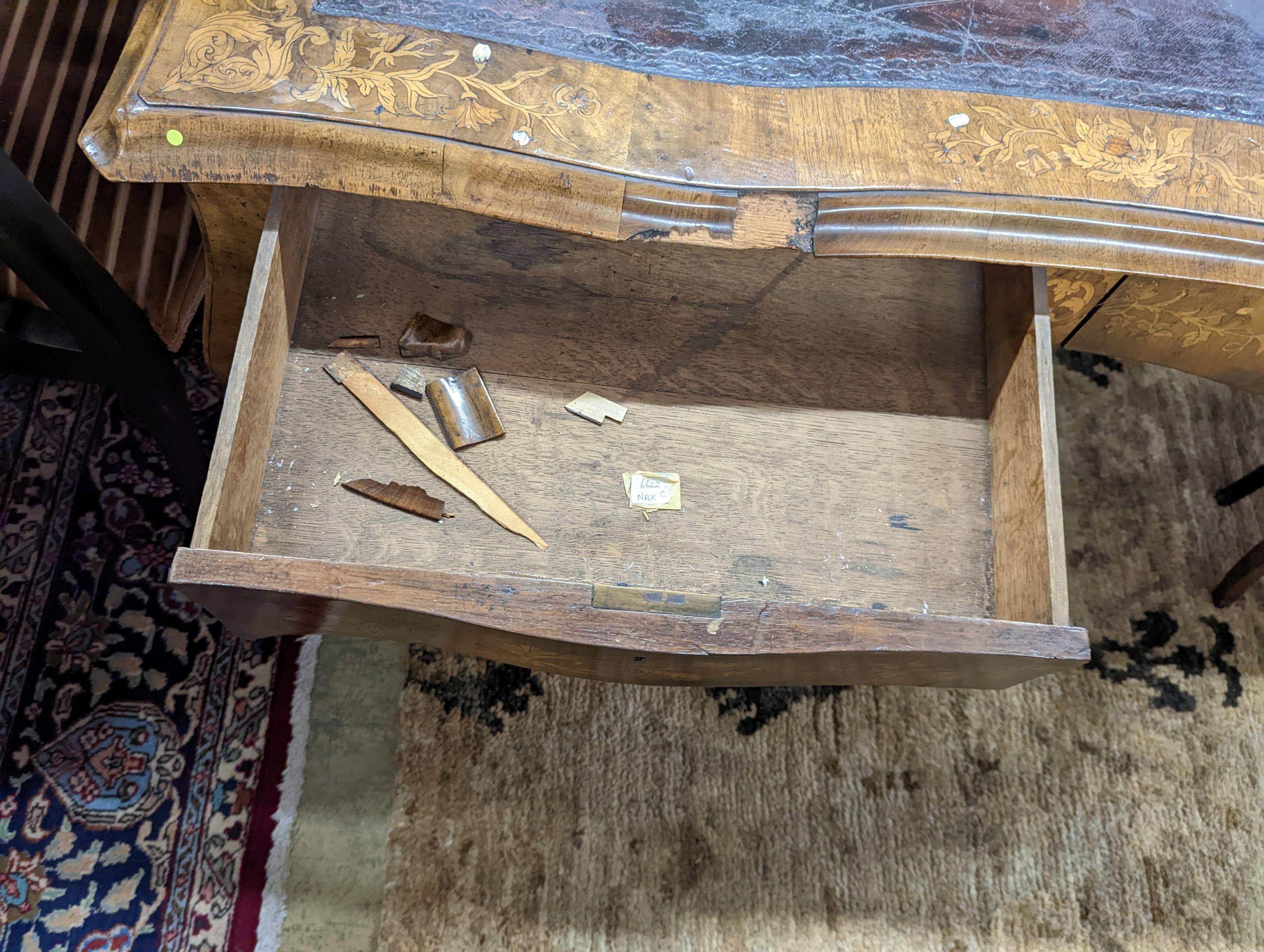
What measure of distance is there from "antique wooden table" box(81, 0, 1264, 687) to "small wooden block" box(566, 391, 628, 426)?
0.04ft

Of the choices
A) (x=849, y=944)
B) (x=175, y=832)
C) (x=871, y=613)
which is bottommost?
(x=849, y=944)

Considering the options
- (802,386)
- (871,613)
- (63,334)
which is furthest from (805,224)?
(63,334)

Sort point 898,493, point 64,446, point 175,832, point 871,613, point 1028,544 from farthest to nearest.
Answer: point 64,446
point 175,832
point 898,493
point 1028,544
point 871,613

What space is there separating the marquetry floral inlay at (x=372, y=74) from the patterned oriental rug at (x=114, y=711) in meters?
0.66

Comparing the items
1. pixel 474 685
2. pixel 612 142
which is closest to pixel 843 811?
pixel 474 685

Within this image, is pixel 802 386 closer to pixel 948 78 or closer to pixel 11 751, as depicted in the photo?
pixel 948 78

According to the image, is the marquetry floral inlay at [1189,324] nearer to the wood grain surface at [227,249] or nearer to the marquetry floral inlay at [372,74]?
the marquetry floral inlay at [372,74]

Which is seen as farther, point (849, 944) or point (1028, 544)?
point (849, 944)

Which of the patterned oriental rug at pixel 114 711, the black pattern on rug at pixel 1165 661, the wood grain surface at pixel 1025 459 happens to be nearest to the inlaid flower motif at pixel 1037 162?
the wood grain surface at pixel 1025 459

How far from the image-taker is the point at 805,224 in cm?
81

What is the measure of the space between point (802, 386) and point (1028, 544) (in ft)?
0.97

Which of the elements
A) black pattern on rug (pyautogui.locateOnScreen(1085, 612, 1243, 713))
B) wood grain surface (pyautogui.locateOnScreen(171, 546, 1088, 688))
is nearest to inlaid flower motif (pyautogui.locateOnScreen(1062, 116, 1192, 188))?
wood grain surface (pyautogui.locateOnScreen(171, 546, 1088, 688))

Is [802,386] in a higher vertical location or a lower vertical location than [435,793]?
higher

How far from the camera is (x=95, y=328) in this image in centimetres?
95
